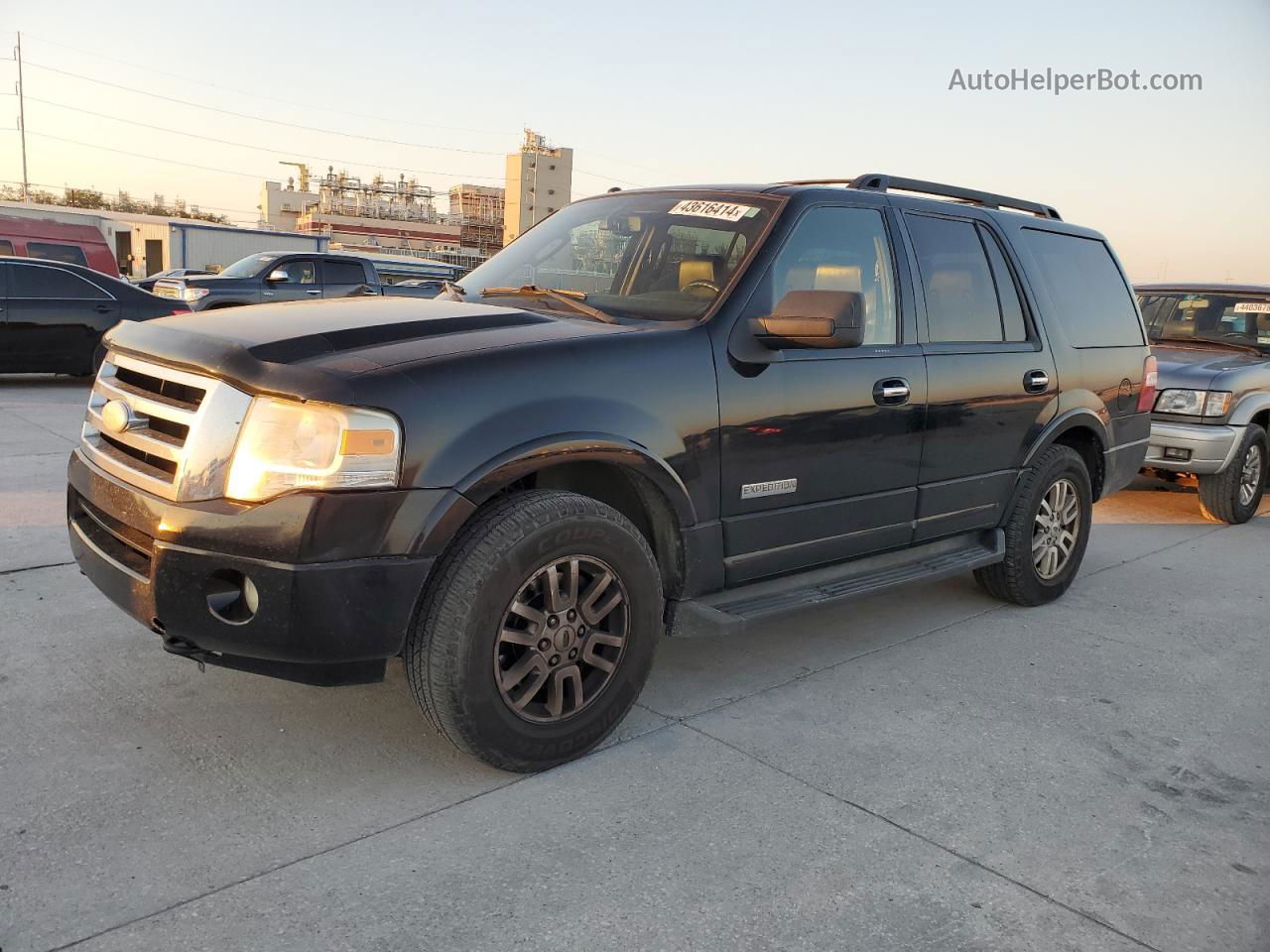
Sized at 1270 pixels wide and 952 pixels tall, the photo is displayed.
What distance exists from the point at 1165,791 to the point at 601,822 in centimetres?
181

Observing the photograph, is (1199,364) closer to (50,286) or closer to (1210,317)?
(1210,317)

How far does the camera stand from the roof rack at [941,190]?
4.28 m

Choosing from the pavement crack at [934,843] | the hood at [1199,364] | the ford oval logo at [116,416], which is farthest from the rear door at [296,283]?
the pavement crack at [934,843]

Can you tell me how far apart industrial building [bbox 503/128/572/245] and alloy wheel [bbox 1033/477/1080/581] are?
11037 centimetres

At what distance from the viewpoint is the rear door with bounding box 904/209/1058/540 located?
13.9ft

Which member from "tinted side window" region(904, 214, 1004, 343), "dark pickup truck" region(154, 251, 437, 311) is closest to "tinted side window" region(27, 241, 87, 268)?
"dark pickup truck" region(154, 251, 437, 311)

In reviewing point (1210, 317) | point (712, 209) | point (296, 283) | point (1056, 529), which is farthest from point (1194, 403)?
point (296, 283)

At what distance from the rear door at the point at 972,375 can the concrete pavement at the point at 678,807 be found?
732 millimetres

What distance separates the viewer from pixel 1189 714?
3850 millimetres

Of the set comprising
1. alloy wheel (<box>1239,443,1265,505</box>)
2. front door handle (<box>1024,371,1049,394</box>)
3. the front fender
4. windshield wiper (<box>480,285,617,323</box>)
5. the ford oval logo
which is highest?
windshield wiper (<box>480,285,617,323</box>)

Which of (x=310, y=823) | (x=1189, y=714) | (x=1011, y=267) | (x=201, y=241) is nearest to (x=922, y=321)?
(x=1011, y=267)

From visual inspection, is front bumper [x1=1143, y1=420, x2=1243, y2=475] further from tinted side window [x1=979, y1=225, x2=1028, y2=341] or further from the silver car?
tinted side window [x1=979, y1=225, x2=1028, y2=341]

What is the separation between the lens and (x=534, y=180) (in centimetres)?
11738

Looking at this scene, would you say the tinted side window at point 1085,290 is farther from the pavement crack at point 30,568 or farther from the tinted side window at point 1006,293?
the pavement crack at point 30,568
